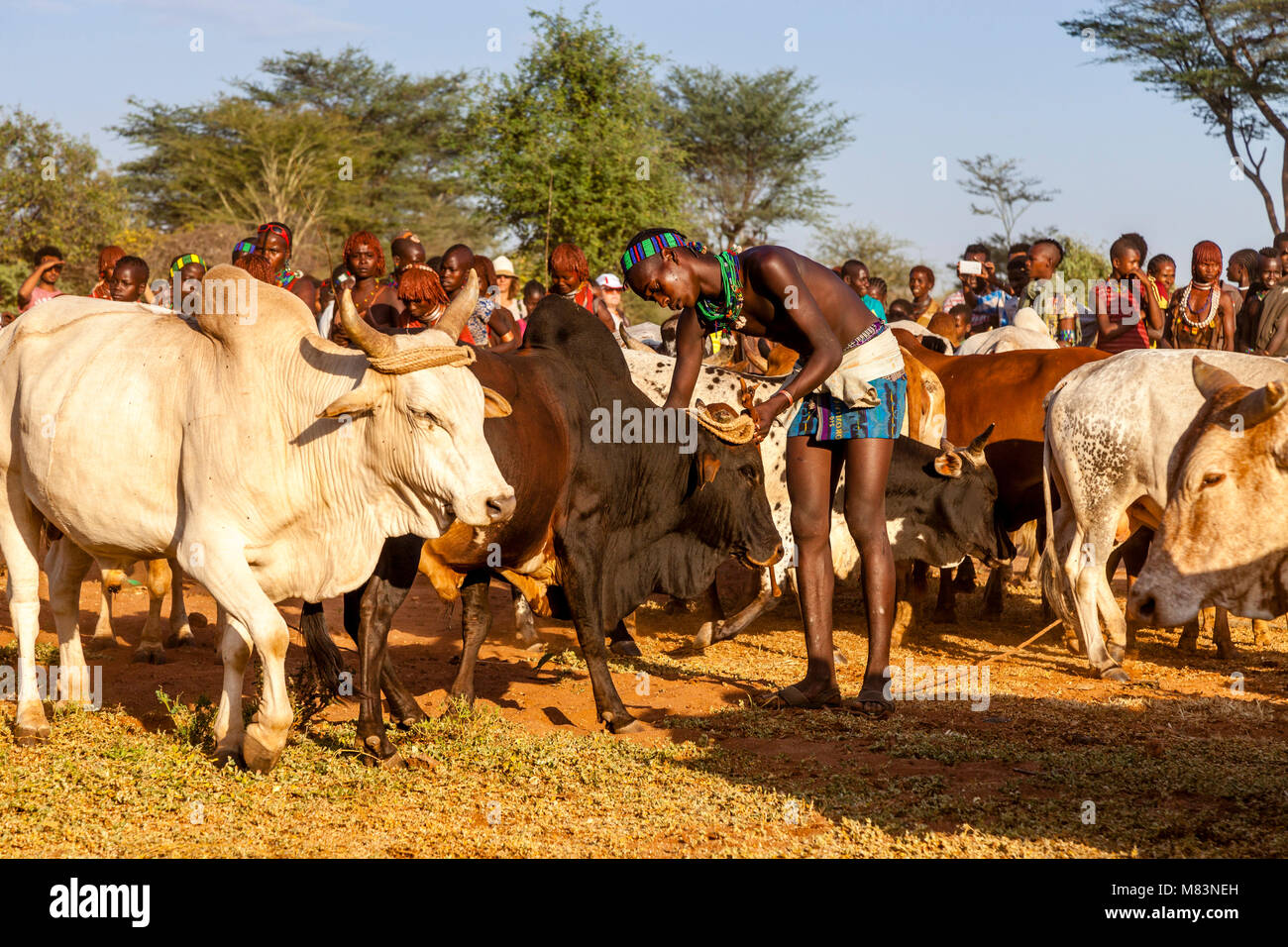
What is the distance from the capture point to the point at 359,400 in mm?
4645

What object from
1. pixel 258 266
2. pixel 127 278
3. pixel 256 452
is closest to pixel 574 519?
pixel 256 452

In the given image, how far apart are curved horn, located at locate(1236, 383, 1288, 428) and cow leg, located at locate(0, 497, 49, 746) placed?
14.9ft

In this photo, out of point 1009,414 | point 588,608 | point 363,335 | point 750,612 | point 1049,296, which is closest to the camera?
point 363,335

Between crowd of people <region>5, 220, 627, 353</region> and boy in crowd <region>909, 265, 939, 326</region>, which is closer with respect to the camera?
crowd of people <region>5, 220, 627, 353</region>

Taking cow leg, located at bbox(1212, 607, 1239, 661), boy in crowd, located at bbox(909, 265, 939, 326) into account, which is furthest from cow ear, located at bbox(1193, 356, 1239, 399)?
boy in crowd, located at bbox(909, 265, 939, 326)

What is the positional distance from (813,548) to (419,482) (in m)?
2.05

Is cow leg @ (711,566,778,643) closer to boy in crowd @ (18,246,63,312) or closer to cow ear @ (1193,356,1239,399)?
cow ear @ (1193,356,1239,399)

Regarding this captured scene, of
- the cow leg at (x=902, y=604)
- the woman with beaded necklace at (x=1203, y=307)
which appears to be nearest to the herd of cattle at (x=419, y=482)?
the cow leg at (x=902, y=604)

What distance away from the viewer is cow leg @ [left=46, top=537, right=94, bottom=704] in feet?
19.3

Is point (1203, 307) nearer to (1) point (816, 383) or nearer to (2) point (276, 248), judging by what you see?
(1) point (816, 383)

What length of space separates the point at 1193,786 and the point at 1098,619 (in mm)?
2723

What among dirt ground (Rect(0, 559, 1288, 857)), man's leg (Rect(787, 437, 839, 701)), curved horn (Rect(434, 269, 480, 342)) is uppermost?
curved horn (Rect(434, 269, 480, 342))
